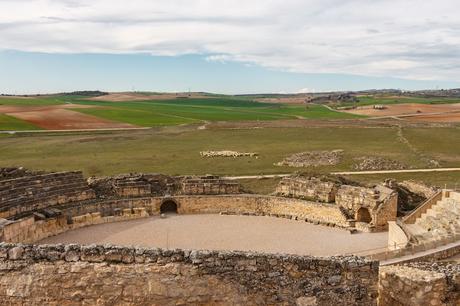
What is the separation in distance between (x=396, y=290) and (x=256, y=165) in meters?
37.4

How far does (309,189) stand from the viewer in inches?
1341

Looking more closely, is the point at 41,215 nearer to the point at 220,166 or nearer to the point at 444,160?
the point at 220,166

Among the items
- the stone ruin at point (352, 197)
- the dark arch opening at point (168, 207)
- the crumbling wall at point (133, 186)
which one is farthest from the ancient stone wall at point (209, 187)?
the stone ruin at point (352, 197)

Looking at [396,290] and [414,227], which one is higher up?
[396,290]

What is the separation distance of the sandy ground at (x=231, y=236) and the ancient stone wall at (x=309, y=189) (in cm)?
299

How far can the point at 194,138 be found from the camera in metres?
74.9

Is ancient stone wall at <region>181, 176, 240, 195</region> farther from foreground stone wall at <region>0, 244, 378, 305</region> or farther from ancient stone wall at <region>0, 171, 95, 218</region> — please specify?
foreground stone wall at <region>0, 244, 378, 305</region>

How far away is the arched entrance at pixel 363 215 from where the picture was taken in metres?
31.2

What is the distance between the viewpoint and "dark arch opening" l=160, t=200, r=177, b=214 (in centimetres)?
3412

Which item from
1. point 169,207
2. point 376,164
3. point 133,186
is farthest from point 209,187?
point 376,164

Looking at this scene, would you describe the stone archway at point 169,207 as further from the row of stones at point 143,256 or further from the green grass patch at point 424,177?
the row of stones at point 143,256

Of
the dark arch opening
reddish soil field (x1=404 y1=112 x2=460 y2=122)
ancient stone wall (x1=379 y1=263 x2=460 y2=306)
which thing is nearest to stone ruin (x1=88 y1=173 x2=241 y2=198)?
the dark arch opening

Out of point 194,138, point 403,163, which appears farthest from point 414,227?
point 194,138

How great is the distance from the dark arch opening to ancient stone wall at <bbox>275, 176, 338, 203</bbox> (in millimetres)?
7258
